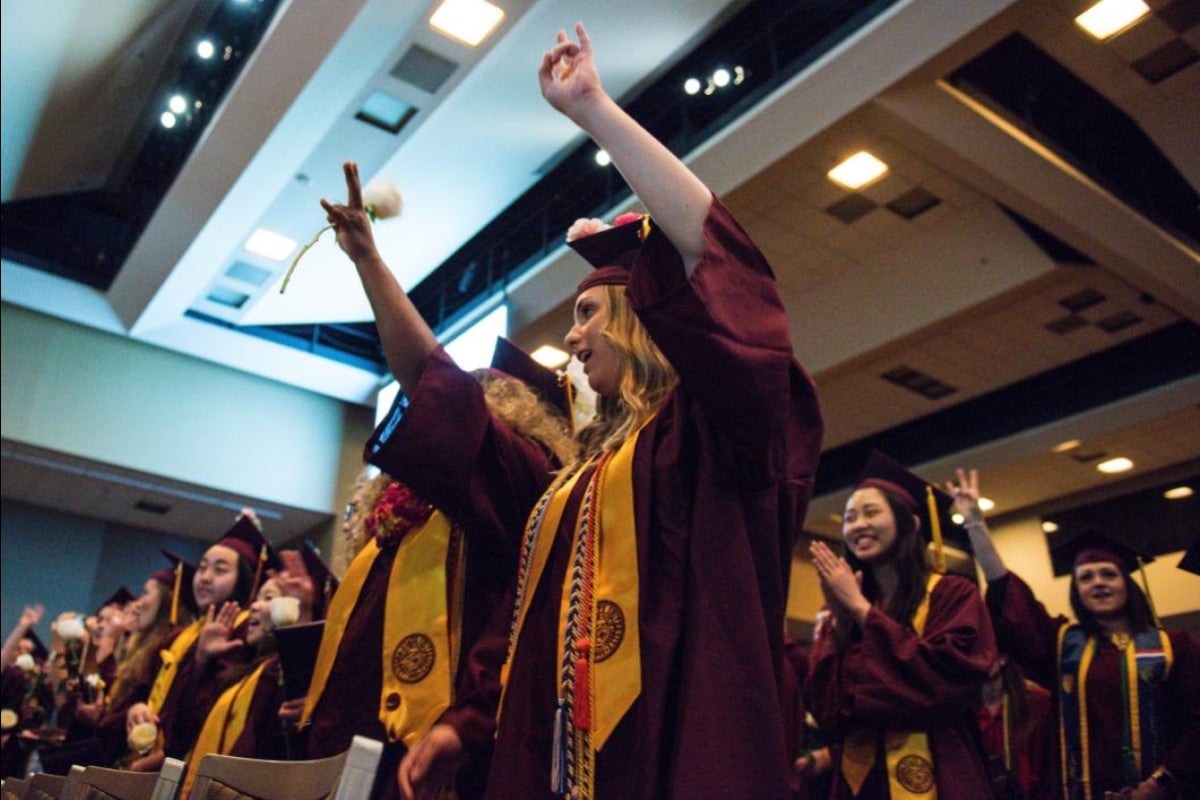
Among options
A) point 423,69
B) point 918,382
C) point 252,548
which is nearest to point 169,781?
point 252,548

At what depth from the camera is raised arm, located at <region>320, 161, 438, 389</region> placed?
1.89 meters

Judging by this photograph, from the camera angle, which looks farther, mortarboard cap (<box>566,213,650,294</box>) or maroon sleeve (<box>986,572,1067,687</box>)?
maroon sleeve (<box>986,572,1067,687</box>)

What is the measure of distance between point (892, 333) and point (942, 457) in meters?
2.36

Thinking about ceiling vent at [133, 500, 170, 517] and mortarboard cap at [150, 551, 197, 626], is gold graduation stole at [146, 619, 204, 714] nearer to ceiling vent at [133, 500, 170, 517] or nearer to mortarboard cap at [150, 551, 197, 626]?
mortarboard cap at [150, 551, 197, 626]

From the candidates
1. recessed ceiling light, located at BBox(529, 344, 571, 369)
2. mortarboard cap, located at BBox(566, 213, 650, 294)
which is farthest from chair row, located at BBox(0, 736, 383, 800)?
recessed ceiling light, located at BBox(529, 344, 571, 369)

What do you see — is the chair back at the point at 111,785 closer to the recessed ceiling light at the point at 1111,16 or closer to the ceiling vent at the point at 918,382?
the recessed ceiling light at the point at 1111,16

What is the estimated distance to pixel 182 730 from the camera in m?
3.18

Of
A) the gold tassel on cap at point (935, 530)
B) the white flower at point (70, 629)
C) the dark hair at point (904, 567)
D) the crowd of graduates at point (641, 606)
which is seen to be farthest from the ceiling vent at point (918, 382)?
the white flower at point (70, 629)

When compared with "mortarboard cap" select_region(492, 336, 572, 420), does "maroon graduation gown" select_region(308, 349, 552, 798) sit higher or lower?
lower

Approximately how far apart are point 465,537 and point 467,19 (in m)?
4.60

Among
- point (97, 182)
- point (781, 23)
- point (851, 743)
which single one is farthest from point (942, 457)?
point (97, 182)

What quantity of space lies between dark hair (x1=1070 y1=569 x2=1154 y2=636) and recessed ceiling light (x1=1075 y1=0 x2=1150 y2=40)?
3519mm

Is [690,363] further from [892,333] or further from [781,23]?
[892,333]

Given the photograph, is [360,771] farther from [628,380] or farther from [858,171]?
[858,171]
